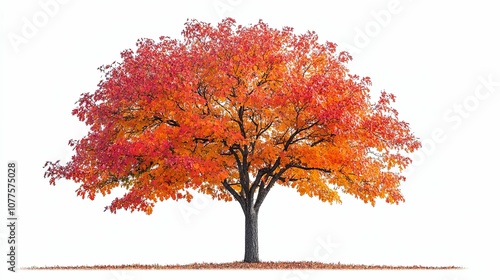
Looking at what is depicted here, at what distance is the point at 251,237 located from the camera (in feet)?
75.0

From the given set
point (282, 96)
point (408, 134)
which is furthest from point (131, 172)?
point (408, 134)

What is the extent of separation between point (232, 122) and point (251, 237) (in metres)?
3.73

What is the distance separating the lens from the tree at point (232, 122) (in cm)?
2114

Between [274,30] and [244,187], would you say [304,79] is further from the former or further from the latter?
[244,187]

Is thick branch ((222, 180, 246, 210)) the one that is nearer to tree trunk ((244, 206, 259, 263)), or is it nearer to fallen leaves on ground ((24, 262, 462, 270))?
tree trunk ((244, 206, 259, 263))

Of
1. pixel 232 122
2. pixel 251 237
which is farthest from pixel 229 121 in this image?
pixel 251 237

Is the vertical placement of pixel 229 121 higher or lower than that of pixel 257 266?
higher

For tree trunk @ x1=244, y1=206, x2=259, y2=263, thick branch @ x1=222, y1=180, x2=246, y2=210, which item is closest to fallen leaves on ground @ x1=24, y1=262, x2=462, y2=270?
tree trunk @ x1=244, y1=206, x2=259, y2=263

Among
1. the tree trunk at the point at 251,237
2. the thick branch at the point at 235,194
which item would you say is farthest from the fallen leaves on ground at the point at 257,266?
the thick branch at the point at 235,194

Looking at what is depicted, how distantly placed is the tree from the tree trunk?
32 millimetres

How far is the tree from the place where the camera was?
69.4 feet

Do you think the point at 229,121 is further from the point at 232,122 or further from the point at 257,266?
the point at 257,266

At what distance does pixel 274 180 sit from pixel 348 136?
123 inches

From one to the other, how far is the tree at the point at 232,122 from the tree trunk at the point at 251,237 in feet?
0.11
